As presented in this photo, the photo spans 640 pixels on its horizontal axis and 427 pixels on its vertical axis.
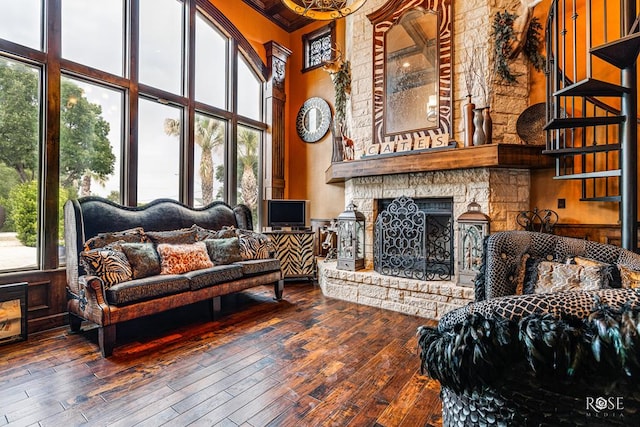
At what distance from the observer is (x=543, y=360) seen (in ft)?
2.57

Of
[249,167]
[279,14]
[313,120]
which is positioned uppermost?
[279,14]

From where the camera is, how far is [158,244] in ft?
10.9

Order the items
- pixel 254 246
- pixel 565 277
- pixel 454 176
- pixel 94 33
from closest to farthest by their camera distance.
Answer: pixel 565 277 → pixel 94 33 → pixel 454 176 → pixel 254 246

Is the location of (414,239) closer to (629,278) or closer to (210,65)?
(629,278)

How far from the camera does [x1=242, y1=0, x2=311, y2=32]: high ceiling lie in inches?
202

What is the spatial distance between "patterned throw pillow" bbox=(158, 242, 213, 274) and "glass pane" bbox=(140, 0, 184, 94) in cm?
221

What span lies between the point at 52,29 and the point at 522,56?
195 inches

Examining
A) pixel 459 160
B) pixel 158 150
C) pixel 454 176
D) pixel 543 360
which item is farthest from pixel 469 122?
pixel 158 150

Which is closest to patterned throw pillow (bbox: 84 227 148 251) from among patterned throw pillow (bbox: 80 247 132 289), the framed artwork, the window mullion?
patterned throw pillow (bbox: 80 247 132 289)

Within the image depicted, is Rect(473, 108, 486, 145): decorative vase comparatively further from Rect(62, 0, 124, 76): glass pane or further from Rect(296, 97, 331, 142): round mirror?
Rect(62, 0, 124, 76): glass pane

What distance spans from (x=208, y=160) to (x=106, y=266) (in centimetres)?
230

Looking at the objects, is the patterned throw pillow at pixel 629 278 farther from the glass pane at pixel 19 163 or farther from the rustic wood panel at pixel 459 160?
the glass pane at pixel 19 163

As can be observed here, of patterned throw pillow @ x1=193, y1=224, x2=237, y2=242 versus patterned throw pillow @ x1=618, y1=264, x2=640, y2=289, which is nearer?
patterned throw pillow @ x1=618, y1=264, x2=640, y2=289

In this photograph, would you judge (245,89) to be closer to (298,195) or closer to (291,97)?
(291,97)
